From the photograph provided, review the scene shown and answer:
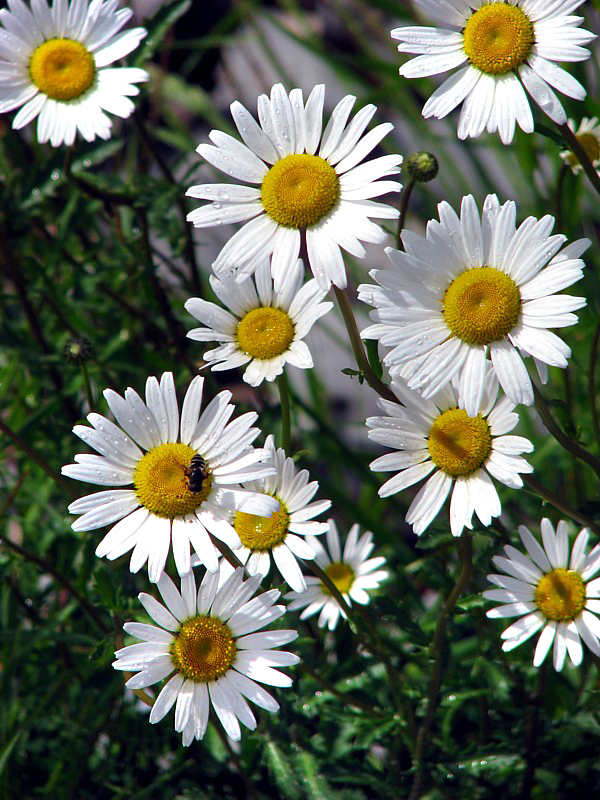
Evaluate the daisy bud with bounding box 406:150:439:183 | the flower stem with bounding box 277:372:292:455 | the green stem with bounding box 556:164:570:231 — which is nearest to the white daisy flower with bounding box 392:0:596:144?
the daisy bud with bounding box 406:150:439:183

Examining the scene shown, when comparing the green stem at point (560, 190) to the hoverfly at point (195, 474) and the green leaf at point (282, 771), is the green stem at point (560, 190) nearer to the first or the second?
the hoverfly at point (195, 474)

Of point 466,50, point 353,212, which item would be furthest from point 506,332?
point 466,50

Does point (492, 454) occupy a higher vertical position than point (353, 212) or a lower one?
lower

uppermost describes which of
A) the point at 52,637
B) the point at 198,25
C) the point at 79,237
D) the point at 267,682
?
the point at 198,25

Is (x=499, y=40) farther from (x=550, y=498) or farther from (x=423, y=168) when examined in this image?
(x=550, y=498)

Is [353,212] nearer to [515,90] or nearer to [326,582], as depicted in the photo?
[515,90]

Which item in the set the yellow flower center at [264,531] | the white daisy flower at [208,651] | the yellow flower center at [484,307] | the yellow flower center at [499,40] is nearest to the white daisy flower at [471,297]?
the yellow flower center at [484,307]
